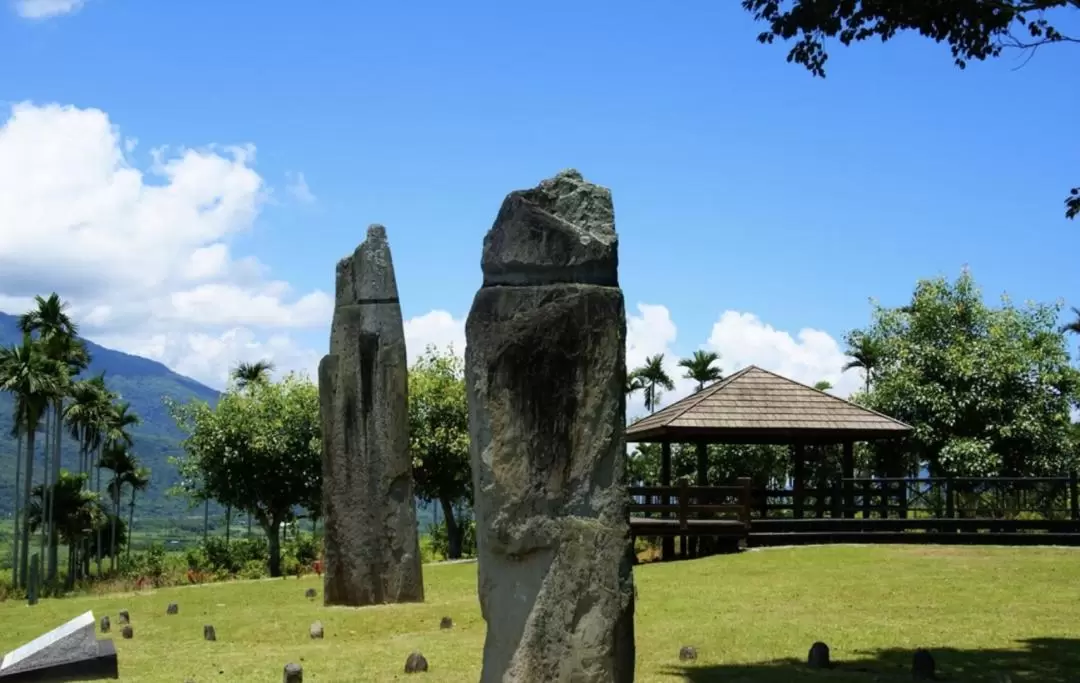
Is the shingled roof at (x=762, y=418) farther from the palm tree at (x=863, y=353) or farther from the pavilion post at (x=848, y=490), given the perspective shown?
the palm tree at (x=863, y=353)

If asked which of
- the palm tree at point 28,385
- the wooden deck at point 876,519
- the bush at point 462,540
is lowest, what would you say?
the bush at point 462,540

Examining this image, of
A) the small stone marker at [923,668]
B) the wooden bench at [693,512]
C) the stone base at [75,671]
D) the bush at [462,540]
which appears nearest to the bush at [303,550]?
the bush at [462,540]

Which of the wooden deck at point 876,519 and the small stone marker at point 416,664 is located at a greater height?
the wooden deck at point 876,519

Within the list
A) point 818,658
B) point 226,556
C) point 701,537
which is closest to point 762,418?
point 701,537

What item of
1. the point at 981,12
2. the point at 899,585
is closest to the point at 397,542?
the point at 899,585

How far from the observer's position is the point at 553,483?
9.01 metres

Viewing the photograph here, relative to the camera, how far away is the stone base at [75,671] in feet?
34.6

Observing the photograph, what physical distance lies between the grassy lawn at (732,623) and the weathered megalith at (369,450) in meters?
0.63

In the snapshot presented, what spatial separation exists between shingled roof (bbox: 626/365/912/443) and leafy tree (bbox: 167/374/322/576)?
664 inches

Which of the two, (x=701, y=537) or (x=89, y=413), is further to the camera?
(x=89, y=413)

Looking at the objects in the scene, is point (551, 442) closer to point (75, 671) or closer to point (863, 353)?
point (75, 671)

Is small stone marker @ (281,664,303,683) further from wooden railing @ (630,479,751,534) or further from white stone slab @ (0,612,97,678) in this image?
wooden railing @ (630,479,751,534)

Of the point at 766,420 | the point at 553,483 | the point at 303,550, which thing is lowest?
the point at 303,550

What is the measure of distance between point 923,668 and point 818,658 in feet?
3.15
